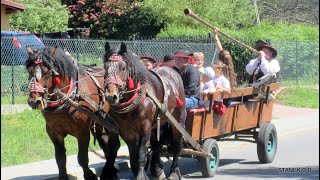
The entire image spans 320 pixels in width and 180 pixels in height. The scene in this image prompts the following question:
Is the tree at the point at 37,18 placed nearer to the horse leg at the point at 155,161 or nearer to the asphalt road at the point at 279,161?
the asphalt road at the point at 279,161

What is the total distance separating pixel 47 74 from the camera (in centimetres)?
912

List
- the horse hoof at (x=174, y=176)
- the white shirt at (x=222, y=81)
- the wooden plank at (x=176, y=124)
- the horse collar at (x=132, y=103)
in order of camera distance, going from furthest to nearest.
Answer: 1. the white shirt at (x=222, y=81)
2. the horse hoof at (x=174, y=176)
3. the wooden plank at (x=176, y=124)
4. the horse collar at (x=132, y=103)

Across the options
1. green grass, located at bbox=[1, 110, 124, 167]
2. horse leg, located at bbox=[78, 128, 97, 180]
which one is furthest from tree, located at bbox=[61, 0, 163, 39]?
horse leg, located at bbox=[78, 128, 97, 180]

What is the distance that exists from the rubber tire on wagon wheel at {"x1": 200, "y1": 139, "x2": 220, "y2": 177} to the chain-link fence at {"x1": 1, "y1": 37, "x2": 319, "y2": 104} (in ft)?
8.69

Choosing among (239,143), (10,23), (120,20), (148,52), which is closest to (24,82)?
(148,52)

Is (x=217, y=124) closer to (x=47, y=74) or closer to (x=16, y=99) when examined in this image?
(x=47, y=74)

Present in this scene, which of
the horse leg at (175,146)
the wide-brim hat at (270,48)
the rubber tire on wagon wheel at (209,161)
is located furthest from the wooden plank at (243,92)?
the horse leg at (175,146)

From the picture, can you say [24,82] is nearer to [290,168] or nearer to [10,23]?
[290,168]

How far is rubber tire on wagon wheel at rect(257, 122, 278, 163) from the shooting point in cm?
1198

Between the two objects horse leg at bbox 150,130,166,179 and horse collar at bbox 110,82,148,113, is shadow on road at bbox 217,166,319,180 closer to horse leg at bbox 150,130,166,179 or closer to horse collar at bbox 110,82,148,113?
horse leg at bbox 150,130,166,179

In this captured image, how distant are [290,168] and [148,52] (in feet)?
28.0

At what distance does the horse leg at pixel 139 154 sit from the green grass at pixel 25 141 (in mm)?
3142

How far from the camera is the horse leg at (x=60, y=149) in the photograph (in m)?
9.54

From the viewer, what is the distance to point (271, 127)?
12.3 m
